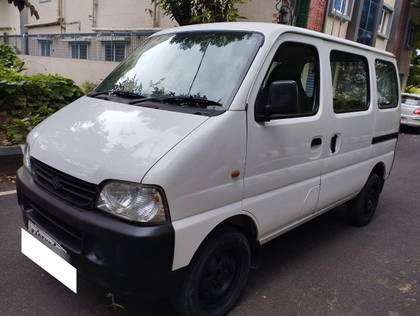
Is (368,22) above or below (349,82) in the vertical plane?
above

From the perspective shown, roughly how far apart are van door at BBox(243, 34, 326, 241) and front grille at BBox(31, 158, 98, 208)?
3.23 ft

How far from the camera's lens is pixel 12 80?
22.5 feet

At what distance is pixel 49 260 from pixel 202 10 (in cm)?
730

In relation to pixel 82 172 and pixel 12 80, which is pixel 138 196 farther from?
pixel 12 80

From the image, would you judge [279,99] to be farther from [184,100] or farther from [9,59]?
[9,59]

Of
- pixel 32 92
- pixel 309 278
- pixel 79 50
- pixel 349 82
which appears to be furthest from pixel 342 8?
pixel 309 278

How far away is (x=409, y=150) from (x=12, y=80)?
9.54m

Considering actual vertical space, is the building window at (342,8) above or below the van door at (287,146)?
above

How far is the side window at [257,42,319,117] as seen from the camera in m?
2.94

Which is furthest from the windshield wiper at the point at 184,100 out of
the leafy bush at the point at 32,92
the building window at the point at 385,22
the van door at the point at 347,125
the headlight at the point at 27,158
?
the building window at the point at 385,22

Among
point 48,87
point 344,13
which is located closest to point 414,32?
point 344,13

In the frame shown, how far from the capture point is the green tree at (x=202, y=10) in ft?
27.5

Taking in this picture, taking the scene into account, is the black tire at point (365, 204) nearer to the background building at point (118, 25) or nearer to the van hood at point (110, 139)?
the van hood at point (110, 139)

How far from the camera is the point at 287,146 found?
2945 mm
